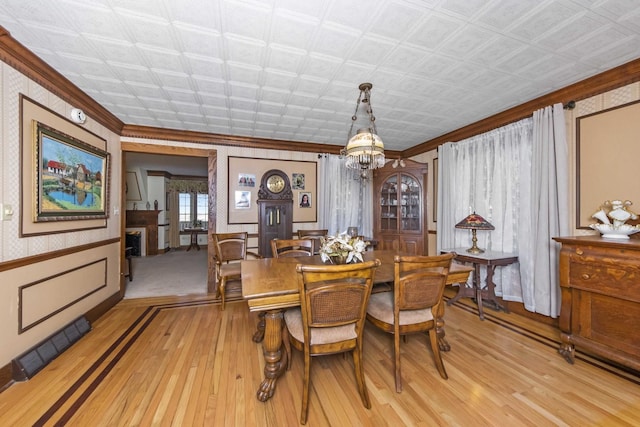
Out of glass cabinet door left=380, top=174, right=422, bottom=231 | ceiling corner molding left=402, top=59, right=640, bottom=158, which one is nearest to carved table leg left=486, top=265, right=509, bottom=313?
glass cabinet door left=380, top=174, right=422, bottom=231

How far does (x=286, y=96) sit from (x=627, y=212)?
10.6 feet

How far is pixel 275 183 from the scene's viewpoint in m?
4.44

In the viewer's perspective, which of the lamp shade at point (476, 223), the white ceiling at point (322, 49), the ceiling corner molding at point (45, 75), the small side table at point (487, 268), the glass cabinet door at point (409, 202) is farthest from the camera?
the glass cabinet door at point (409, 202)

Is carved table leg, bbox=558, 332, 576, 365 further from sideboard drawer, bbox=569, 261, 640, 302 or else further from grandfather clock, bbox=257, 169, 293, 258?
grandfather clock, bbox=257, 169, 293, 258

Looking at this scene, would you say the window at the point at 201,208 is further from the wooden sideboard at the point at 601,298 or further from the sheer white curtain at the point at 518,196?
the wooden sideboard at the point at 601,298

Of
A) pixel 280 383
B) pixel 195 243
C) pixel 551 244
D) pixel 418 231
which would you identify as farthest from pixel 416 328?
pixel 195 243

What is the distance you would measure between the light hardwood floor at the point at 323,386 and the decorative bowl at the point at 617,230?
104 centimetres

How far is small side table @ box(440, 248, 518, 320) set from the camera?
3002 millimetres

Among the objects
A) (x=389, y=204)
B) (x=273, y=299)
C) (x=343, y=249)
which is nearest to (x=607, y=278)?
(x=343, y=249)

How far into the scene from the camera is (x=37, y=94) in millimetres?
2174

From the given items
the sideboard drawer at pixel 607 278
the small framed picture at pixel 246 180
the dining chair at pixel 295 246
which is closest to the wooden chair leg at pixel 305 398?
the dining chair at pixel 295 246

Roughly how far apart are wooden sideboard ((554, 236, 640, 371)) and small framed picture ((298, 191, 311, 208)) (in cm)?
340

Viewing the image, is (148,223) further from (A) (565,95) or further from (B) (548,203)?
(A) (565,95)

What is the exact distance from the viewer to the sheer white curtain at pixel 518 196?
8.79 ft
